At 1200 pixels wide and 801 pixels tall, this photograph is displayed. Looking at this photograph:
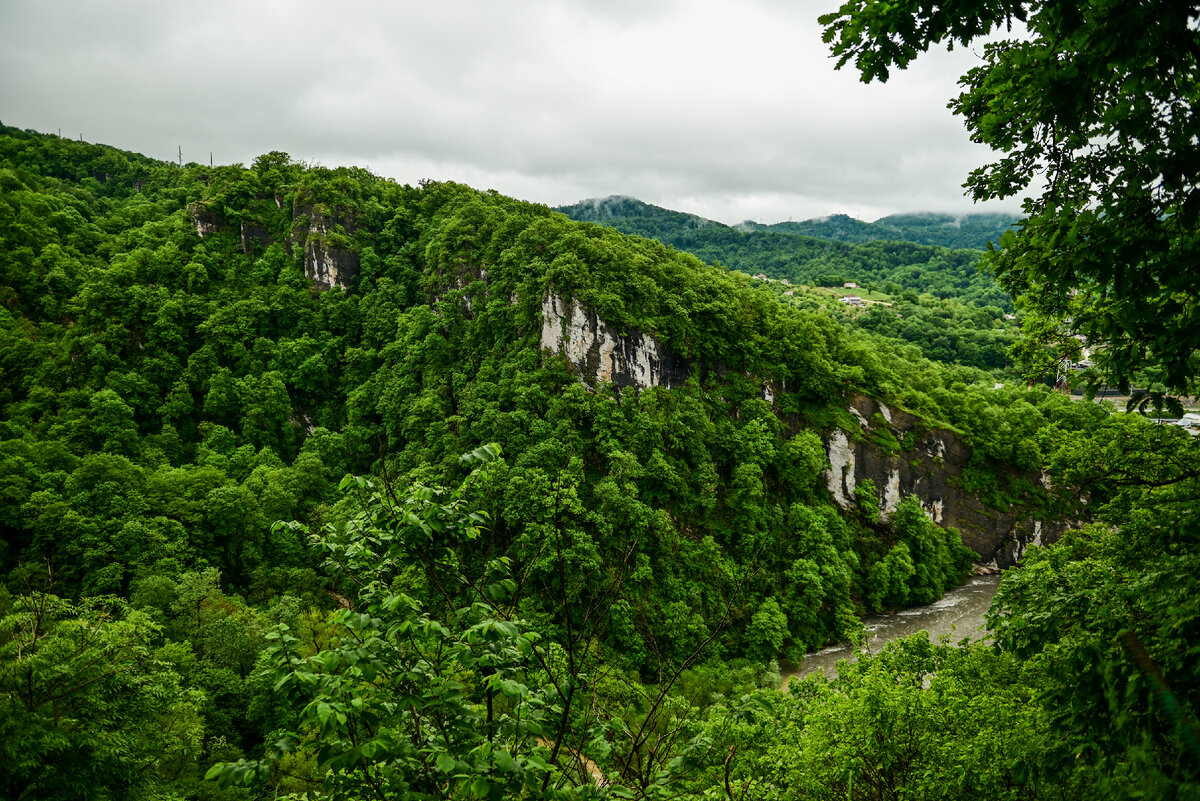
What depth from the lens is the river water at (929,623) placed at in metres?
34.3

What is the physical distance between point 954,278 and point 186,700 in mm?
168772

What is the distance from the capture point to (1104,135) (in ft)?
13.9

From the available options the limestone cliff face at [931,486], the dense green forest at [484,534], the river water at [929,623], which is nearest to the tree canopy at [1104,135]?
the dense green forest at [484,534]

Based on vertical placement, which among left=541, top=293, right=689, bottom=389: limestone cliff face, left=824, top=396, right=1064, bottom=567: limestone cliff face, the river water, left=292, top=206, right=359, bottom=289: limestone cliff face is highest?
left=292, top=206, right=359, bottom=289: limestone cliff face

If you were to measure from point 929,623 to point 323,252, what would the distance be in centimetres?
6494

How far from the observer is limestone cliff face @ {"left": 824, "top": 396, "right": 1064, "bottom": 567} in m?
44.8

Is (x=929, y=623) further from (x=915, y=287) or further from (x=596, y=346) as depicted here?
(x=915, y=287)

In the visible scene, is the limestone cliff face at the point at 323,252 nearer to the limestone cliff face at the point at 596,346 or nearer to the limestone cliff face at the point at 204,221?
the limestone cliff face at the point at 204,221

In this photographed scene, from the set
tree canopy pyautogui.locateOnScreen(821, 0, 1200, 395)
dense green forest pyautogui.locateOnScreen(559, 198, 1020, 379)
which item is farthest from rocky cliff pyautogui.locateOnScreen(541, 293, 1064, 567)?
tree canopy pyautogui.locateOnScreen(821, 0, 1200, 395)

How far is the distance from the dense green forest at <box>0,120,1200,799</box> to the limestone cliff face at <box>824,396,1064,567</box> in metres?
1.35

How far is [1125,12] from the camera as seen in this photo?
11.4 ft

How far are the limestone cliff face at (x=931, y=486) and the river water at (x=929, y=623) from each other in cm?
433

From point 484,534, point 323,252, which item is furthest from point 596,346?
point 323,252

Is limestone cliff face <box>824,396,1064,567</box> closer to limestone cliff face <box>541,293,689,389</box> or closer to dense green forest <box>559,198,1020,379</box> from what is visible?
dense green forest <box>559,198,1020,379</box>
